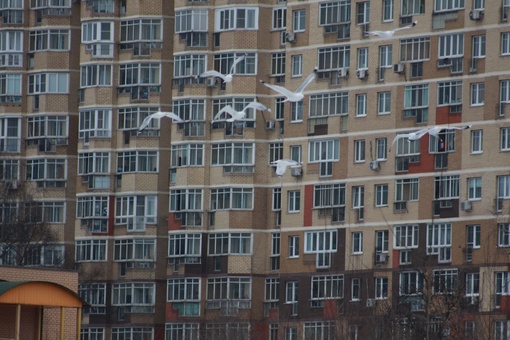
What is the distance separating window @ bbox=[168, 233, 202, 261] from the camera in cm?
10138

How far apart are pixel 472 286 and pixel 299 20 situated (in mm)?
16122

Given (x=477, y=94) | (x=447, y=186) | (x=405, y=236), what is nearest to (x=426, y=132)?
(x=477, y=94)

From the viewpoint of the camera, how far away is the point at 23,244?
105 metres

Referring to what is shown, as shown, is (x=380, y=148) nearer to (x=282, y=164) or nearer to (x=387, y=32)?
(x=282, y=164)

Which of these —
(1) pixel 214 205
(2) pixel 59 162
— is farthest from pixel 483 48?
(2) pixel 59 162

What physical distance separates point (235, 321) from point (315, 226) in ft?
19.0

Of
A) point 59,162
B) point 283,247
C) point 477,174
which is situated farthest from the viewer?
point 59,162

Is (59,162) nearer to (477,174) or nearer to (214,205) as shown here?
(214,205)

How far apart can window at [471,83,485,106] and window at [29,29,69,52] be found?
25.0 meters

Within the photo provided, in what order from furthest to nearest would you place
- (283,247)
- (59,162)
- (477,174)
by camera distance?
(59,162) → (283,247) → (477,174)

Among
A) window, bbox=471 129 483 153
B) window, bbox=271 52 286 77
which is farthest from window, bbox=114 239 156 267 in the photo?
window, bbox=471 129 483 153

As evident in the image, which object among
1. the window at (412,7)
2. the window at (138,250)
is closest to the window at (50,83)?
the window at (138,250)

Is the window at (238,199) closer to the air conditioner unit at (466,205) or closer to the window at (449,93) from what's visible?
the window at (449,93)

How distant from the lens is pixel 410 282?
306 ft
